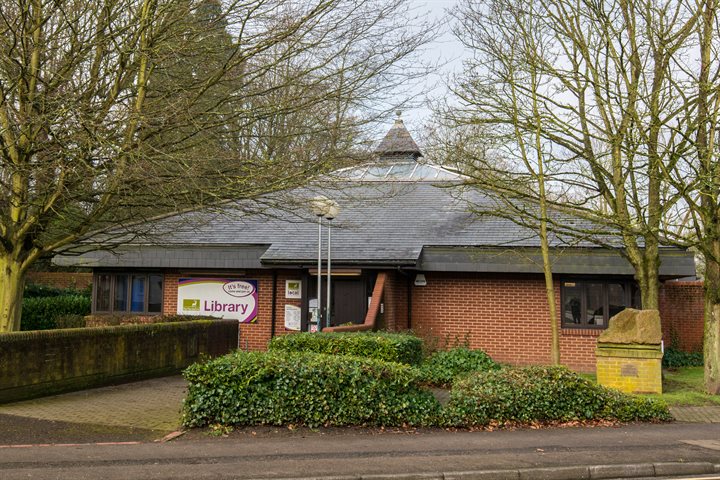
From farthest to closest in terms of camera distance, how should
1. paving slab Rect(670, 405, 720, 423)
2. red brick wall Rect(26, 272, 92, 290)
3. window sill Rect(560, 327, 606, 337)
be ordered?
red brick wall Rect(26, 272, 92, 290) < window sill Rect(560, 327, 606, 337) < paving slab Rect(670, 405, 720, 423)

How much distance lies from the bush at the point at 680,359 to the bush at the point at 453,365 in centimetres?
736

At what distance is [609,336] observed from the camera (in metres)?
12.9

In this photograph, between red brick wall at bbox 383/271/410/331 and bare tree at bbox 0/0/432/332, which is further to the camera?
red brick wall at bbox 383/271/410/331

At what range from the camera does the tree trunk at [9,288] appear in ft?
36.2

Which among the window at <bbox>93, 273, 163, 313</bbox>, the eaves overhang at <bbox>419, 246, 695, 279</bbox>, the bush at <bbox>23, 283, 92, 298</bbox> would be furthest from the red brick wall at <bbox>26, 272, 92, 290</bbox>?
the eaves overhang at <bbox>419, 246, 695, 279</bbox>

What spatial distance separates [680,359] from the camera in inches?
741

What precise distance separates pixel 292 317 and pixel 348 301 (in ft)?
5.77

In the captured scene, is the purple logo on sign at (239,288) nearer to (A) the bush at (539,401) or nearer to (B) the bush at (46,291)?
(A) the bush at (539,401)

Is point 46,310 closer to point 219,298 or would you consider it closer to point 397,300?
point 219,298

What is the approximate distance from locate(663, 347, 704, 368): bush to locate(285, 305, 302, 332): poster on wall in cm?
983

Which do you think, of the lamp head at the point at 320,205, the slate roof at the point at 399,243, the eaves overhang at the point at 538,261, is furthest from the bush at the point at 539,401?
the eaves overhang at the point at 538,261

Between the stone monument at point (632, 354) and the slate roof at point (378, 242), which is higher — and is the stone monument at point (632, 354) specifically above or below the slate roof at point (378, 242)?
below

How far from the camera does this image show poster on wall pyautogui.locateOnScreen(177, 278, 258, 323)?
1981 cm

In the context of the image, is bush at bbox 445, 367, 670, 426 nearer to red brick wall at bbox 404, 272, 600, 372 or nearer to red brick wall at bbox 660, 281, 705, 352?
red brick wall at bbox 404, 272, 600, 372
